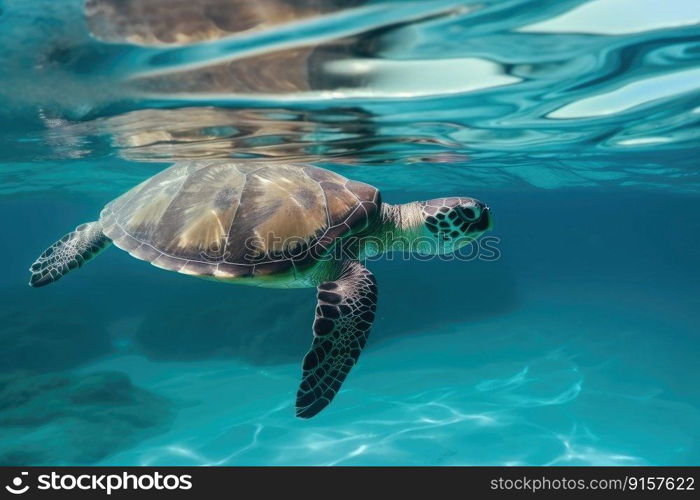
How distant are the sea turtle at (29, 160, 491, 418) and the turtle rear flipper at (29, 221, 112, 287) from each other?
82 cm

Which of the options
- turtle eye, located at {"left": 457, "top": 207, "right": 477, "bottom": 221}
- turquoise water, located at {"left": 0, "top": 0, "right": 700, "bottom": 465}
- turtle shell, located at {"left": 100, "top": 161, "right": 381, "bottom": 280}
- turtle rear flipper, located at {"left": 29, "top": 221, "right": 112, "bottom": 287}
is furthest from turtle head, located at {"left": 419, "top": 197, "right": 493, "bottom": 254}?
turtle rear flipper, located at {"left": 29, "top": 221, "right": 112, "bottom": 287}

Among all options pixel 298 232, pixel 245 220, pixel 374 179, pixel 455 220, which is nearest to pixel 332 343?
pixel 298 232

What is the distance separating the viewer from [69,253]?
26.1 ft

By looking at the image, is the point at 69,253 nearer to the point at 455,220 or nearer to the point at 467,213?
the point at 455,220

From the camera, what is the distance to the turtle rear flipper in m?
7.63

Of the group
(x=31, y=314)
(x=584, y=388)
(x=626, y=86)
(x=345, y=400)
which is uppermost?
(x=626, y=86)

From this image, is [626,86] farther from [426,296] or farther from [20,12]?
[426,296]

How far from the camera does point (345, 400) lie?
1203 centimetres

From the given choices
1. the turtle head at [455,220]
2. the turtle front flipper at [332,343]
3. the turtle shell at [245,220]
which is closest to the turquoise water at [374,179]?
the turtle shell at [245,220]

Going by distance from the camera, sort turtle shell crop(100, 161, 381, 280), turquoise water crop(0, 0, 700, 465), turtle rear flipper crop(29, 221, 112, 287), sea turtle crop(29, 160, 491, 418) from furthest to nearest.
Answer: turtle rear flipper crop(29, 221, 112, 287) → turtle shell crop(100, 161, 381, 280) → turquoise water crop(0, 0, 700, 465) → sea turtle crop(29, 160, 491, 418)

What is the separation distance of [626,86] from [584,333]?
12.7 m

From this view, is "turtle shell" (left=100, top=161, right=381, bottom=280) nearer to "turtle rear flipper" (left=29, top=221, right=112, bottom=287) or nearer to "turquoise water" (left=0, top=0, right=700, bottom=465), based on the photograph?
"turtle rear flipper" (left=29, top=221, right=112, bottom=287)

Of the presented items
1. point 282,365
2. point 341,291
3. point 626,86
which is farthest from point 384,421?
point 626,86

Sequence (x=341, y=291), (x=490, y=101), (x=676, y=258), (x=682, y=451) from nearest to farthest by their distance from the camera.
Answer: (x=341, y=291)
(x=490, y=101)
(x=682, y=451)
(x=676, y=258)
